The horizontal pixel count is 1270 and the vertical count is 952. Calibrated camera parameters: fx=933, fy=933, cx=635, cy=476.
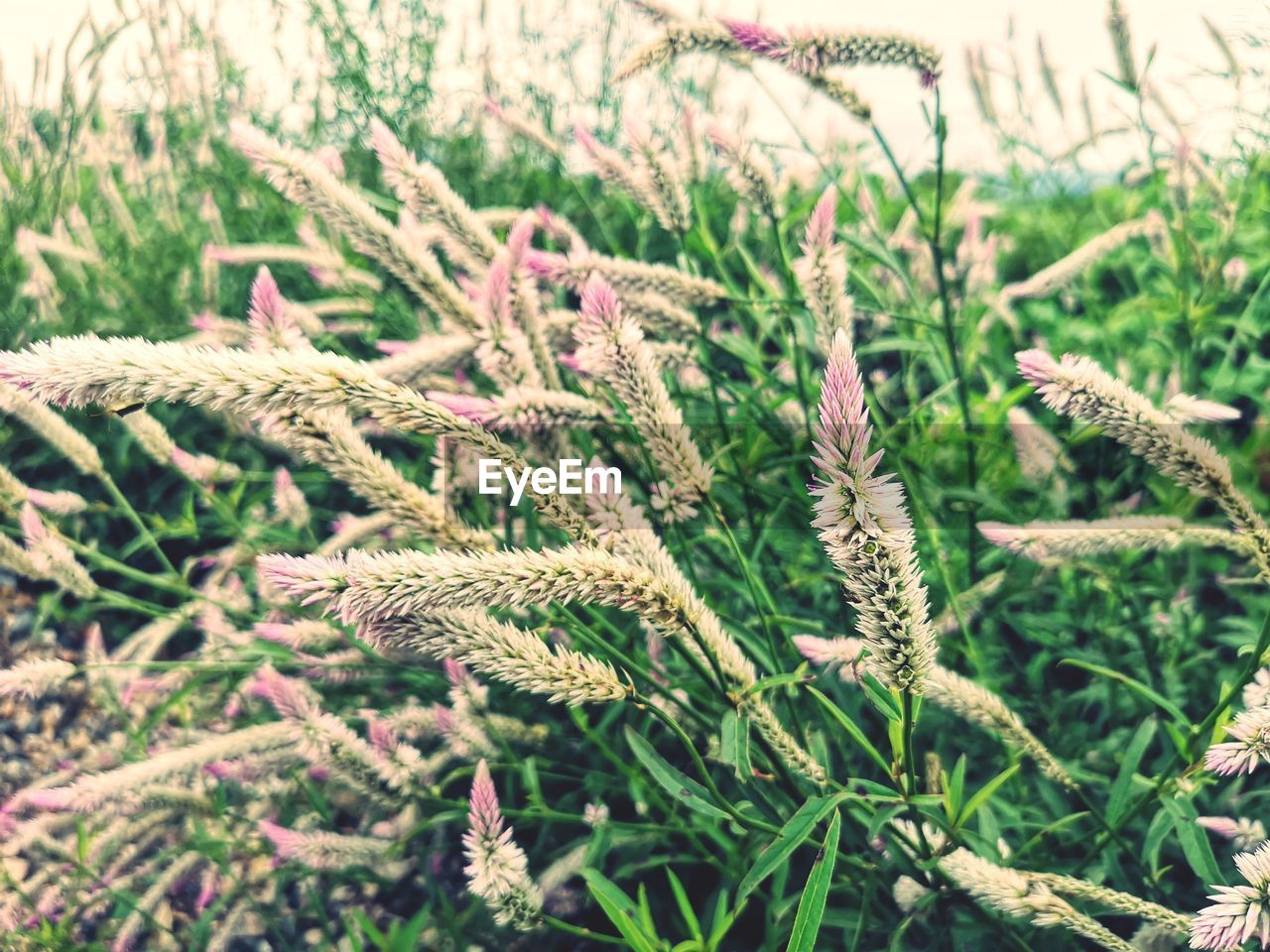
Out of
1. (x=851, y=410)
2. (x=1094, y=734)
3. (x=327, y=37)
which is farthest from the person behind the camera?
(x=327, y=37)

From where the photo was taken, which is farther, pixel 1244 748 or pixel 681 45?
pixel 681 45

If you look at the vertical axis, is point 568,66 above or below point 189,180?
above

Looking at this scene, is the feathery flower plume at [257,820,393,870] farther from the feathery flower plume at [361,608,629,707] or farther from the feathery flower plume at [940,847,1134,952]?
the feathery flower plume at [940,847,1134,952]

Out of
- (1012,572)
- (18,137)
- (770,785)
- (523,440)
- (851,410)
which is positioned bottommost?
(770,785)

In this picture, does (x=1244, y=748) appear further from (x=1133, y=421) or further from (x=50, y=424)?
(x=50, y=424)

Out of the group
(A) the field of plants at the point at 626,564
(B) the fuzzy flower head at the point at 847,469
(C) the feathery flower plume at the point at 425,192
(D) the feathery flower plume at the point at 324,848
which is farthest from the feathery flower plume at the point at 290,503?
(B) the fuzzy flower head at the point at 847,469

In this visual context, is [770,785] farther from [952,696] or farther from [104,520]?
[104,520]

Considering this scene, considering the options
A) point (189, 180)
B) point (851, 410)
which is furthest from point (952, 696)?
point (189, 180)

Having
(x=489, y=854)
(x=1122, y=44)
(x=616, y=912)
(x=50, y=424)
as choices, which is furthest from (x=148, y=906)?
(x=1122, y=44)
